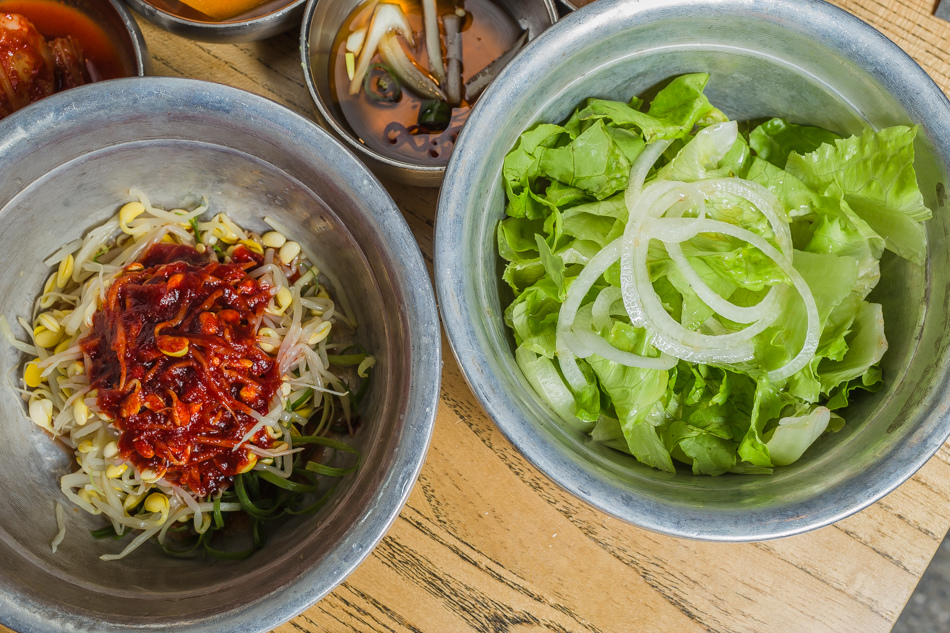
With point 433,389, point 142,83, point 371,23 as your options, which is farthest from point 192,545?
point 371,23

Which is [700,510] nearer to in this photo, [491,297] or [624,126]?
[491,297]

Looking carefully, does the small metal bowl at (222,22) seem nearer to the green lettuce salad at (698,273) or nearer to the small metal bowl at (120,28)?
the small metal bowl at (120,28)

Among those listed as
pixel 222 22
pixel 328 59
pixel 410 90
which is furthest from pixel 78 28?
pixel 410 90

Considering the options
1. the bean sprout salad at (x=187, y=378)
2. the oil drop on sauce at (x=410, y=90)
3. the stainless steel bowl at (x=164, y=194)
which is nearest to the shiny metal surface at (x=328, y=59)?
the oil drop on sauce at (x=410, y=90)

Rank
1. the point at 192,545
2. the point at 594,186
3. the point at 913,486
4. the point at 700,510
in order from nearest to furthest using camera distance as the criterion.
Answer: the point at 700,510 → the point at 594,186 → the point at 192,545 → the point at 913,486

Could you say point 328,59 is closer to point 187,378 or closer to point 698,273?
point 187,378

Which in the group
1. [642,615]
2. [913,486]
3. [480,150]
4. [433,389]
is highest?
[480,150]
